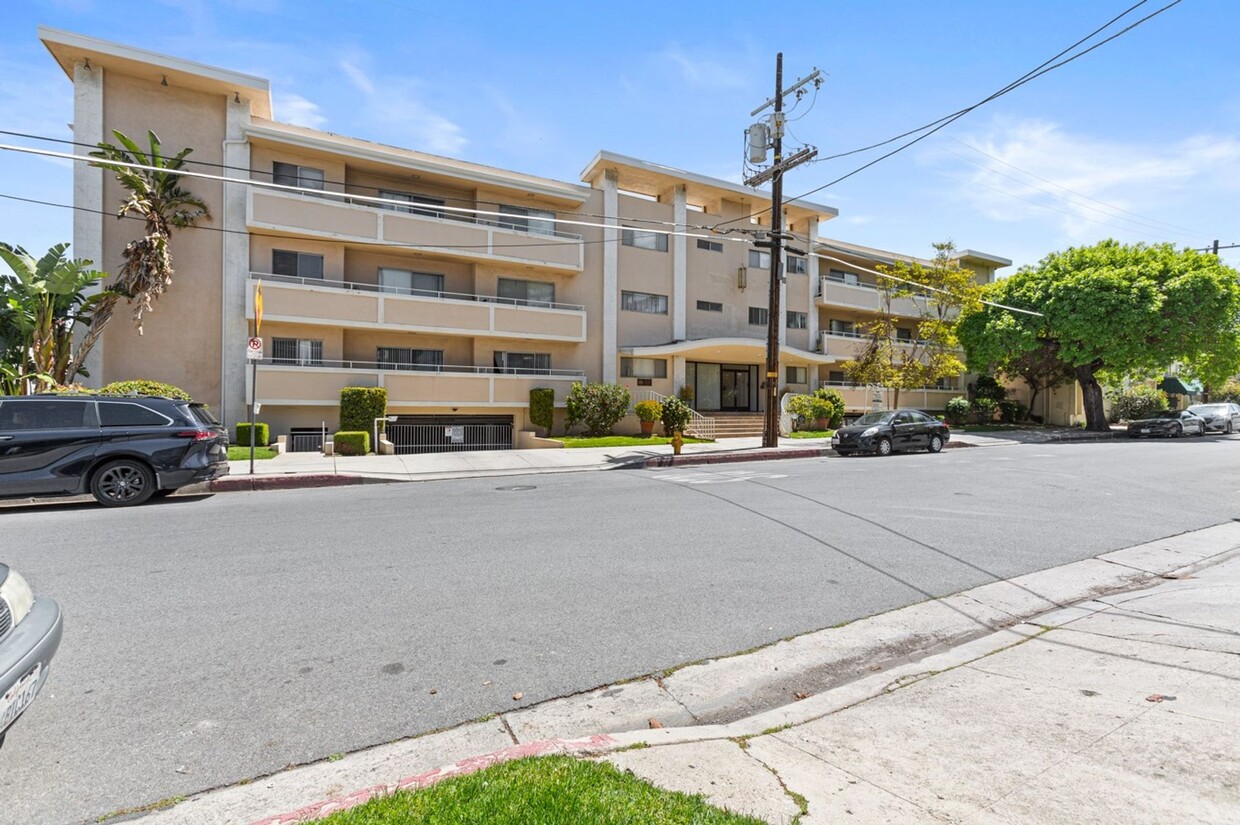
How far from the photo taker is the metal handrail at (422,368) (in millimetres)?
→ 20328

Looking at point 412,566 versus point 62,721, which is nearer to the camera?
point 62,721

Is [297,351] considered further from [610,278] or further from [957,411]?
[957,411]

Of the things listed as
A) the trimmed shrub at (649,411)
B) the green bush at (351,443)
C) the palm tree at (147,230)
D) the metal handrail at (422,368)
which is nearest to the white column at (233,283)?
the metal handrail at (422,368)

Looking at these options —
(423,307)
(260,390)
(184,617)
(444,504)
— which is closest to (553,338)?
(423,307)

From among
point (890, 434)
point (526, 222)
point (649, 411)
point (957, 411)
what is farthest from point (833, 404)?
point (526, 222)

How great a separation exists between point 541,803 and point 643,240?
87.1 feet

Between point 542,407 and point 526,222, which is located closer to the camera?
point 542,407

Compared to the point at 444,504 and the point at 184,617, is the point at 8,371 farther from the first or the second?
the point at 184,617

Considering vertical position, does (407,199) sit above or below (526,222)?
above

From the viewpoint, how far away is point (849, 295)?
3172 centimetres

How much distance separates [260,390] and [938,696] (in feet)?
67.1

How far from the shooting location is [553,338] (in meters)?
24.0

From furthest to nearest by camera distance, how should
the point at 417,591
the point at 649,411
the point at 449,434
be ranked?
1. the point at 649,411
2. the point at 449,434
3. the point at 417,591

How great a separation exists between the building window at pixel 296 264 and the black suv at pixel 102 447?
11.6 metres
